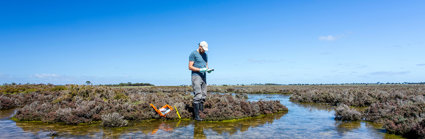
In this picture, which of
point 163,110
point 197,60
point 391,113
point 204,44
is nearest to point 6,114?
point 163,110

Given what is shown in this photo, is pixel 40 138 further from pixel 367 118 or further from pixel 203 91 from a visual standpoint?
pixel 367 118

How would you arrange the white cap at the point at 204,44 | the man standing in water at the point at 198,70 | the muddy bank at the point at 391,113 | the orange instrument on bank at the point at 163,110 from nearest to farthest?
the muddy bank at the point at 391,113 < the man standing in water at the point at 198,70 < the white cap at the point at 204,44 < the orange instrument on bank at the point at 163,110

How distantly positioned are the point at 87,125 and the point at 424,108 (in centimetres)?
968

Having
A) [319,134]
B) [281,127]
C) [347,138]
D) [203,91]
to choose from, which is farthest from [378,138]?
[203,91]

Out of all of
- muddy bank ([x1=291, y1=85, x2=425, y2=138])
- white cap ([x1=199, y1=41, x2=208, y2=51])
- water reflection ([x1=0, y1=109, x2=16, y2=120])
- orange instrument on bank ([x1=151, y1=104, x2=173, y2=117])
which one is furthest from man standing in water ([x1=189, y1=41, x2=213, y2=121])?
water reflection ([x1=0, y1=109, x2=16, y2=120])

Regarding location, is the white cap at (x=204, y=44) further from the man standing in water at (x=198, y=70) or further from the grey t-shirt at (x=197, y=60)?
the grey t-shirt at (x=197, y=60)

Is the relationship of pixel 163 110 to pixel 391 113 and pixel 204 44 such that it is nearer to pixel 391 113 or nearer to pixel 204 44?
pixel 204 44

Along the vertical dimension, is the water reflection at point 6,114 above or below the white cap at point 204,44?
below

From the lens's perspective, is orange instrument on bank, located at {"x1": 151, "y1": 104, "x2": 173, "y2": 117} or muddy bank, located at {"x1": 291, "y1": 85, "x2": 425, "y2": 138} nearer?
muddy bank, located at {"x1": 291, "y1": 85, "x2": 425, "y2": 138}

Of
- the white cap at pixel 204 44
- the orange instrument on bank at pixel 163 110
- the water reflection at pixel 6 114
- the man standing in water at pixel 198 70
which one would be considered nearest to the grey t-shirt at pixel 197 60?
the man standing in water at pixel 198 70

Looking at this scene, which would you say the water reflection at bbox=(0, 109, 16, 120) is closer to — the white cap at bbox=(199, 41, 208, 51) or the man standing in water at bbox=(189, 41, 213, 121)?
the man standing in water at bbox=(189, 41, 213, 121)

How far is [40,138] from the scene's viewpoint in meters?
5.36

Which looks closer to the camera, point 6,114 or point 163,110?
point 163,110

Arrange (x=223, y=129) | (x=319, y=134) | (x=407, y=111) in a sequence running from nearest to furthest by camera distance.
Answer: (x=319, y=134) < (x=223, y=129) < (x=407, y=111)
